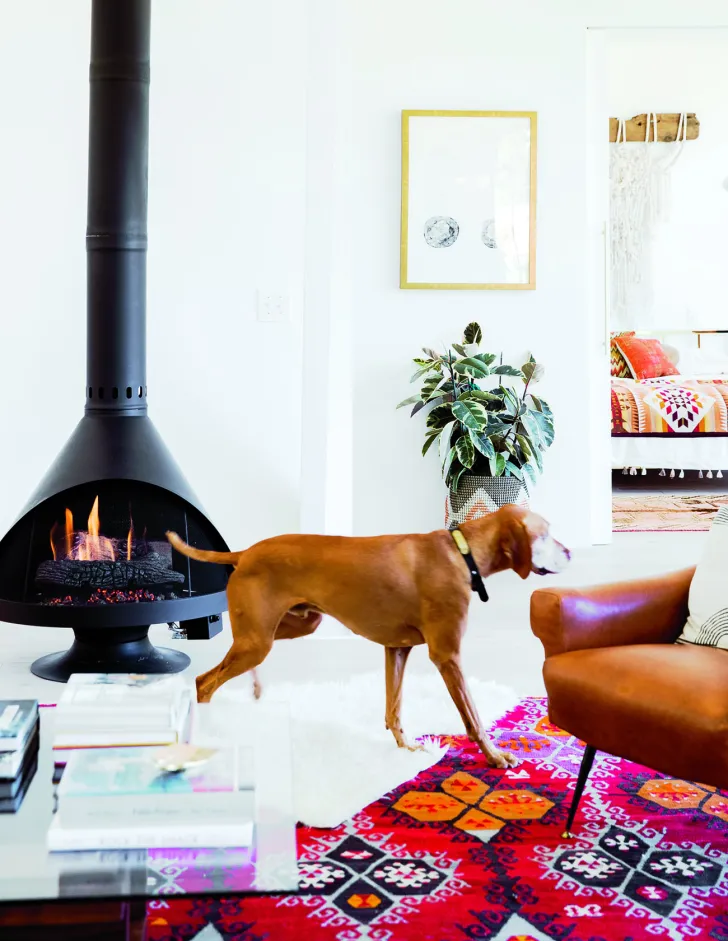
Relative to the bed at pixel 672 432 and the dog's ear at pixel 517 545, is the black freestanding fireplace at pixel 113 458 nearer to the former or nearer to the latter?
the dog's ear at pixel 517 545

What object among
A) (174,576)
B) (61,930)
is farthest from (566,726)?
(174,576)

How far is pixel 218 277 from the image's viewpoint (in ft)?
12.4

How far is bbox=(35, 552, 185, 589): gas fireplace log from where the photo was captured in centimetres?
297

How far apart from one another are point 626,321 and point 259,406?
5362 mm

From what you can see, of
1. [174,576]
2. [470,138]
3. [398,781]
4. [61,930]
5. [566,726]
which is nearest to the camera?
[61,930]

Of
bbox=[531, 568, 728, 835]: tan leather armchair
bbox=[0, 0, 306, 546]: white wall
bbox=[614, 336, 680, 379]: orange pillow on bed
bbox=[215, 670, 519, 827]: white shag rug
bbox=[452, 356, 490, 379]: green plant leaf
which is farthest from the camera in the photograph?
bbox=[614, 336, 680, 379]: orange pillow on bed

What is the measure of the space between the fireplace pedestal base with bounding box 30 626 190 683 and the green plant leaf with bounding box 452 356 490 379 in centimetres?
201

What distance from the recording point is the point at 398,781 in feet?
7.38

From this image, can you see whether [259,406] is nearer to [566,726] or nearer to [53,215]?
[53,215]

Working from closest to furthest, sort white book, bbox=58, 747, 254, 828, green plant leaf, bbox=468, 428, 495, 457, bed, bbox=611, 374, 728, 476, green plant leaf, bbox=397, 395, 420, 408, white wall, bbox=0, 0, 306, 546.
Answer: white book, bbox=58, 747, 254, 828, white wall, bbox=0, 0, 306, 546, green plant leaf, bbox=468, 428, 495, 457, green plant leaf, bbox=397, 395, 420, 408, bed, bbox=611, 374, 728, 476

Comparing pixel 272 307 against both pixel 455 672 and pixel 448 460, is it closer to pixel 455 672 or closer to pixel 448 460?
pixel 448 460

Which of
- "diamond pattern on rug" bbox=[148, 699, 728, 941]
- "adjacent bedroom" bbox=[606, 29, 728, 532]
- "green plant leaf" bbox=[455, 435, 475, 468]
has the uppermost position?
"adjacent bedroom" bbox=[606, 29, 728, 532]

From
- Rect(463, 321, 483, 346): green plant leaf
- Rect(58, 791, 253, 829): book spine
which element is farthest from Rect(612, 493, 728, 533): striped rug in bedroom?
Rect(58, 791, 253, 829): book spine

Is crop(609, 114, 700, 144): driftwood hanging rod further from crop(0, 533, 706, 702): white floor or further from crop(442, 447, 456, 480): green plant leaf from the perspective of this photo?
crop(0, 533, 706, 702): white floor
